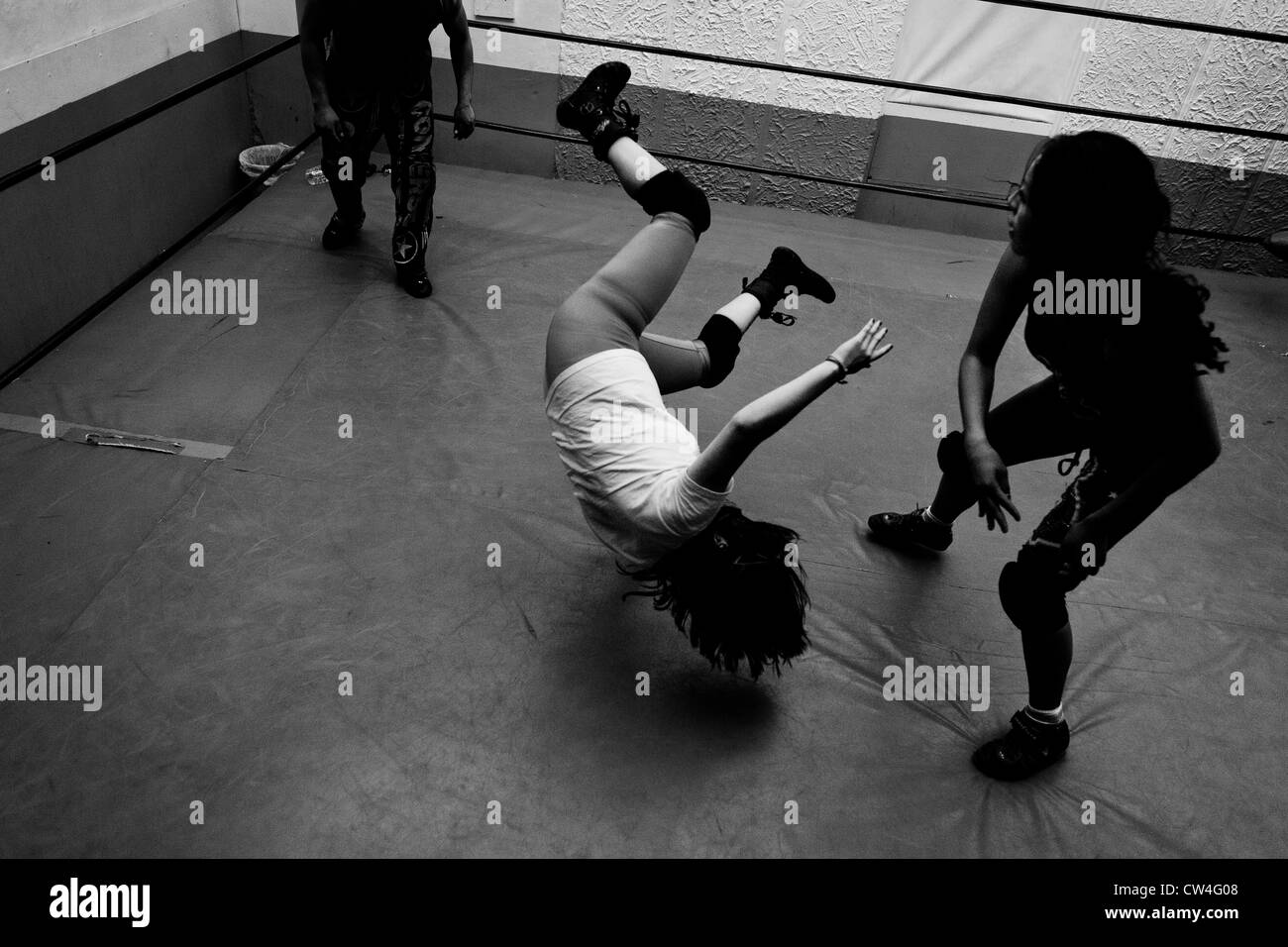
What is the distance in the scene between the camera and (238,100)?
13.9 ft

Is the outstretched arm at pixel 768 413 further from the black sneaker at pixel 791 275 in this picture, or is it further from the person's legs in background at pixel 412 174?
the person's legs in background at pixel 412 174

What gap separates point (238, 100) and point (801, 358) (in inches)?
122

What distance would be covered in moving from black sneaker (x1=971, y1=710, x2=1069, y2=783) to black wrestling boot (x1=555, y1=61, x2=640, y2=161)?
1760 millimetres

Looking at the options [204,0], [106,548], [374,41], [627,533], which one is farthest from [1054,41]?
[106,548]

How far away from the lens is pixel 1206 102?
3953mm

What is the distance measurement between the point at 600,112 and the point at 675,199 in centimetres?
41

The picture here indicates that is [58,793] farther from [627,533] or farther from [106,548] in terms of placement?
[627,533]

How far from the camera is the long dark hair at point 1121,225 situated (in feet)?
4.49

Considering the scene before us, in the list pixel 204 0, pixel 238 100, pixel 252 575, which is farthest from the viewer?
→ pixel 238 100

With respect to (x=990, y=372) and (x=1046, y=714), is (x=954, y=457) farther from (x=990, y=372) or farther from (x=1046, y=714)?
(x=1046, y=714)

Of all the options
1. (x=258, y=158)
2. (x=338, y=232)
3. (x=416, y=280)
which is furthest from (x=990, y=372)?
(x=258, y=158)

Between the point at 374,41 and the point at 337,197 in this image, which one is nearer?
the point at 374,41

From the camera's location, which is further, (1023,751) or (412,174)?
(412,174)

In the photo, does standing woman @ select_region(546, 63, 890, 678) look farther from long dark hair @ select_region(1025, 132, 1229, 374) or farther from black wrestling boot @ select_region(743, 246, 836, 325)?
A: long dark hair @ select_region(1025, 132, 1229, 374)
